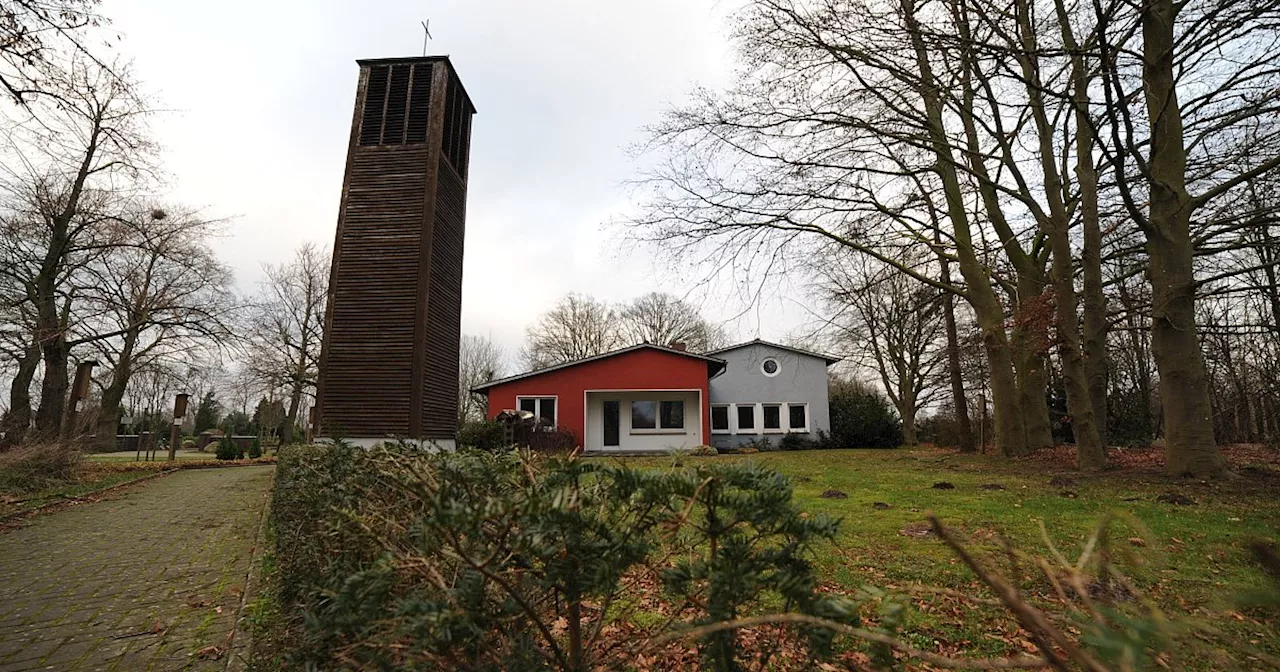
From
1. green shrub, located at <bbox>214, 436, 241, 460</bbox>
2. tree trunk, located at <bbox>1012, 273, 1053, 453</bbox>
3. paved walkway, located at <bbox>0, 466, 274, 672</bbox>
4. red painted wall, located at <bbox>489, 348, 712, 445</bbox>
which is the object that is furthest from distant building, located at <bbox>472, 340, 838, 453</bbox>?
paved walkway, located at <bbox>0, 466, 274, 672</bbox>

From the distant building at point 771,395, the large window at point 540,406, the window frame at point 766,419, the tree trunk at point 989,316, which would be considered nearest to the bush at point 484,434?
the large window at point 540,406

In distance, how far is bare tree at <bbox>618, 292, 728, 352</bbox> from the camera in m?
41.9

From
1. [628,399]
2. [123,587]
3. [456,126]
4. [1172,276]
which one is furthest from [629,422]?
[123,587]

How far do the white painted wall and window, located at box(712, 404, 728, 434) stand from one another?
289 cm

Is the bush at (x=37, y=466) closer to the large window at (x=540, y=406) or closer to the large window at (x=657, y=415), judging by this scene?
the large window at (x=540, y=406)

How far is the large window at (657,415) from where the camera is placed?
2442 centimetres

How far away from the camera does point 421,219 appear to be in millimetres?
17328

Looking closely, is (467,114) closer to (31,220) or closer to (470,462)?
(31,220)

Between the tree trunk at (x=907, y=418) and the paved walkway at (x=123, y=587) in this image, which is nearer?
the paved walkway at (x=123, y=587)

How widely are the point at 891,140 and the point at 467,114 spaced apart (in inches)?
561

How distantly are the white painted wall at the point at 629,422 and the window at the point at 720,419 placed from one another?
9.48ft

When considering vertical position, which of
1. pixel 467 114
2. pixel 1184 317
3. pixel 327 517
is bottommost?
pixel 327 517

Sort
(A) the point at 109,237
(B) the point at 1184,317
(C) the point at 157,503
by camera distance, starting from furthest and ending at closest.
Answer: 1. (A) the point at 109,237
2. (C) the point at 157,503
3. (B) the point at 1184,317

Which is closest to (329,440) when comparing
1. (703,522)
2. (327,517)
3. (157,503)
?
(327,517)
